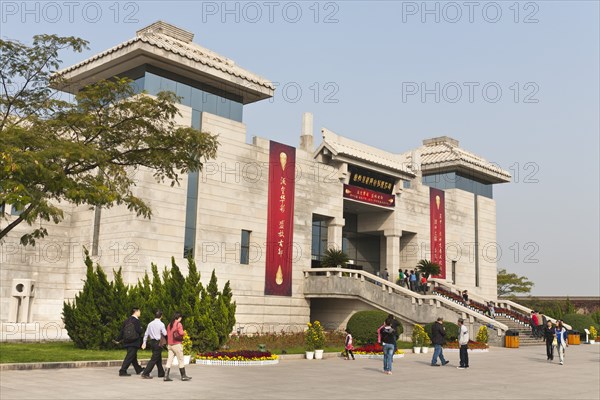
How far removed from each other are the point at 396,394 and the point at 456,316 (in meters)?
19.8

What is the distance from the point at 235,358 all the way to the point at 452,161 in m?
35.4

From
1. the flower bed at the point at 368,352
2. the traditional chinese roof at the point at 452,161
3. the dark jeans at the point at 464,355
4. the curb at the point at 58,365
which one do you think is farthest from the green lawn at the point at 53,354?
the traditional chinese roof at the point at 452,161

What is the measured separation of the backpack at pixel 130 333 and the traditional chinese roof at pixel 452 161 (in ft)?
121

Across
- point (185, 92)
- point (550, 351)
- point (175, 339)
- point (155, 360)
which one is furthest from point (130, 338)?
point (185, 92)

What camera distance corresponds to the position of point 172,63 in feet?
103

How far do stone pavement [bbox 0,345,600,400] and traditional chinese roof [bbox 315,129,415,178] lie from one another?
61.6 feet

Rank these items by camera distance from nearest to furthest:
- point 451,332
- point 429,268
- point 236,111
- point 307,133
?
1. point 451,332
2. point 236,111
3. point 307,133
4. point 429,268

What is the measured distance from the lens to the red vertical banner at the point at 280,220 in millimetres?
35625

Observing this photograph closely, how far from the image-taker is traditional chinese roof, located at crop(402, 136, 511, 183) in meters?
52.2

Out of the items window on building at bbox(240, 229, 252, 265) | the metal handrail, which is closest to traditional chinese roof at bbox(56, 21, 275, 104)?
window on building at bbox(240, 229, 252, 265)

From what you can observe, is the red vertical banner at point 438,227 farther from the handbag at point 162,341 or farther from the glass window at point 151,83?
the handbag at point 162,341

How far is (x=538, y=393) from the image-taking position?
15.1m

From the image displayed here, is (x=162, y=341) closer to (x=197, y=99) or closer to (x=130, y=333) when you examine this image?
(x=130, y=333)

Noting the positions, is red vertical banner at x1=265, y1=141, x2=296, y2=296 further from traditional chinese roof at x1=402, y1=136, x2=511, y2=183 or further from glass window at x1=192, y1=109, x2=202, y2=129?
traditional chinese roof at x1=402, y1=136, x2=511, y2=183
